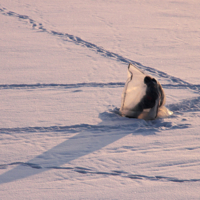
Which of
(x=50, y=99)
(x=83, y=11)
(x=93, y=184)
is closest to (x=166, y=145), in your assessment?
(x=93, y=184)

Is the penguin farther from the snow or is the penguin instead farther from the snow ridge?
the snow ridge

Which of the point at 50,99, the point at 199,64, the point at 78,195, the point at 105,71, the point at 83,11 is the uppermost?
the point at 83,11

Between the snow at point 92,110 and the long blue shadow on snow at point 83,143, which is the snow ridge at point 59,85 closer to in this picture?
the snow at point 92,110

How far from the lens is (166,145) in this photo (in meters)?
2.28

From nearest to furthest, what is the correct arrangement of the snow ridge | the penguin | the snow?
the snow < the penguin < the snow ridge

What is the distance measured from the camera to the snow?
188 centimetres

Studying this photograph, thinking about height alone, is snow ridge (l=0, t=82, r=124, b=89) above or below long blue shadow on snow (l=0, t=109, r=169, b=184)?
above

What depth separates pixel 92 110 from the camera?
276 centimetres

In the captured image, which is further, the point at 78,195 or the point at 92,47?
the point at 92,47

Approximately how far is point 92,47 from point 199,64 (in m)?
1.45

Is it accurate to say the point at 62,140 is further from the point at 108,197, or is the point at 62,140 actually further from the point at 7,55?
the point at 7,55

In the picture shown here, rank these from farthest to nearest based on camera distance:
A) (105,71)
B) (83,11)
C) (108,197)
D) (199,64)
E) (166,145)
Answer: (83,11) → (199,64) → (105,71) → (166,145) → (108,197)

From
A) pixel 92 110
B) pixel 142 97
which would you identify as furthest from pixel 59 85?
→ pixel 142 97

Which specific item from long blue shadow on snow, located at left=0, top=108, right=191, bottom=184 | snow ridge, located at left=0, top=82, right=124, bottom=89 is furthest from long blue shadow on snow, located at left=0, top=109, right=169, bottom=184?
snow ridge, located at left=0, top=82, right=124, bottom=89
